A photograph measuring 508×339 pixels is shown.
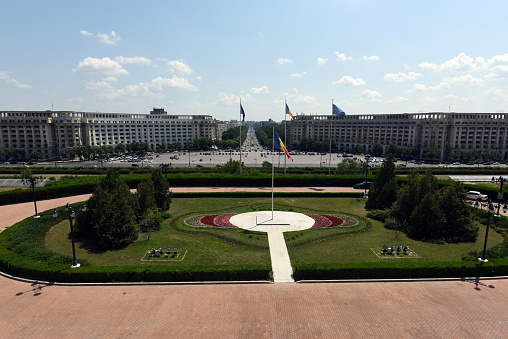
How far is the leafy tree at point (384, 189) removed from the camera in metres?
35.7

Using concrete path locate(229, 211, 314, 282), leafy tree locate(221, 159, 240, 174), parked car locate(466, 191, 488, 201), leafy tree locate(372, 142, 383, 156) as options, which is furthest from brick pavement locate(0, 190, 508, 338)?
leafy tree locate(372, 142, 383, 156)

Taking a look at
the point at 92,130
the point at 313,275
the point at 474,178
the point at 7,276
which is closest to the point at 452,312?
the point at 313,275

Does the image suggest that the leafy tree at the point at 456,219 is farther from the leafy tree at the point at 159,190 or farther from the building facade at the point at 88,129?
the building facade at the point at 88,129

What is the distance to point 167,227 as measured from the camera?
98.7 ft

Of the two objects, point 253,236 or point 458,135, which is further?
point 458,135

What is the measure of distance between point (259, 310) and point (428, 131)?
127809 millimetres

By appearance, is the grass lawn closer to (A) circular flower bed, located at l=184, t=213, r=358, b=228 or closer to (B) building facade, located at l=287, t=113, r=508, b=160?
(A) circular flower bed, located at l=184, t=213, r=358, b=228

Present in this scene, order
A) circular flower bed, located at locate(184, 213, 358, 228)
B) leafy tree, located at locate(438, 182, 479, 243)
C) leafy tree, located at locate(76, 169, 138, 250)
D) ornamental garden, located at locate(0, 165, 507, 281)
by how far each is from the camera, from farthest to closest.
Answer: circular flower bed, located at locate(184, 213, 358, 228) < leafy tree, located at locate(438, 182, 479, 243) < leafy tree, located at locate(76, 169, 138, 250) < ornamental garden, located at locate(0, 165, 507, 281)

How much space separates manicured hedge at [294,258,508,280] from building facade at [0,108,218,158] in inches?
5061

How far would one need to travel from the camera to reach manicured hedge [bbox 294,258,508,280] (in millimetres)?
19453

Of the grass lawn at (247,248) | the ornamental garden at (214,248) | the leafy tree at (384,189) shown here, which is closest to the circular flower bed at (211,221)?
the ornamental garden at (214,248)

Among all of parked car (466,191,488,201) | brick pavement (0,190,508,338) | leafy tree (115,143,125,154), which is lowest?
brick pavement (0,190,508,338)

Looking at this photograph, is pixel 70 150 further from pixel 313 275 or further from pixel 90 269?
pixel 313 275

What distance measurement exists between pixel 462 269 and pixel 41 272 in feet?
90.2
